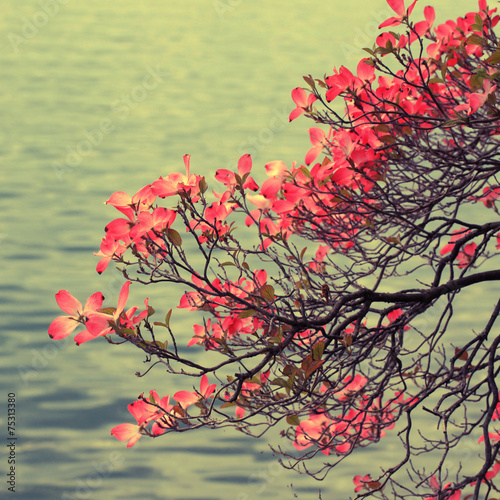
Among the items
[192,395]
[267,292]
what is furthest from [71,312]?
[267,292]

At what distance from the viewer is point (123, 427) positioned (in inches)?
104

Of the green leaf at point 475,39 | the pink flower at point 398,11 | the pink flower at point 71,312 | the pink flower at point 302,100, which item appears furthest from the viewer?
the pink flower at point 302,100

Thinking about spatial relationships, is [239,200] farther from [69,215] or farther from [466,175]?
[69,215]

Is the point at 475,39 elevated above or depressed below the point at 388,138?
above

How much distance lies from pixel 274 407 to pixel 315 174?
0.93 meters

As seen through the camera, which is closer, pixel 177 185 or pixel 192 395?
pixel 177 185

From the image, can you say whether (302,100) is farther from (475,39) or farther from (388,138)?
(475,39)

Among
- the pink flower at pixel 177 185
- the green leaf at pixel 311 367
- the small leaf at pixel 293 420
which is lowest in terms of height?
the small leaf at pixel 293 420

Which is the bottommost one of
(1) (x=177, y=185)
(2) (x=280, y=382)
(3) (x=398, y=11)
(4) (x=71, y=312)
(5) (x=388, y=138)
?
(2) (x=280, y=382)

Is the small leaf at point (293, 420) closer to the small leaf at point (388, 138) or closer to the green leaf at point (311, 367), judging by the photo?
the green leaf at point (311, 367)

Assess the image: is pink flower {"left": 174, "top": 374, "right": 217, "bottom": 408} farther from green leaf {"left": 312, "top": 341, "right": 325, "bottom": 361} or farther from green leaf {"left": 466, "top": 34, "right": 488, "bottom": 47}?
green leaf {"left": 466, "top": 34, "right": 488, "bottom": 47}

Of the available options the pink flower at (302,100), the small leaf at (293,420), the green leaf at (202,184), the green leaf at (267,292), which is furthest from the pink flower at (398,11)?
the small leaf at (293,420)

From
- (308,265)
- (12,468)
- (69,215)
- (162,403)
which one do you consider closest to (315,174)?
(308,265)

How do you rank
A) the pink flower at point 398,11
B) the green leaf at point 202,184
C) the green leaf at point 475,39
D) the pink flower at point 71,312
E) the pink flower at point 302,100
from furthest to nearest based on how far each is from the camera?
1. the pink flower at point 302,100
2. the pink flower at point 398,11
3. the green leaf at point 475,39
4. the green leaf at point 202,184
5. the pink flower at point 71,312
